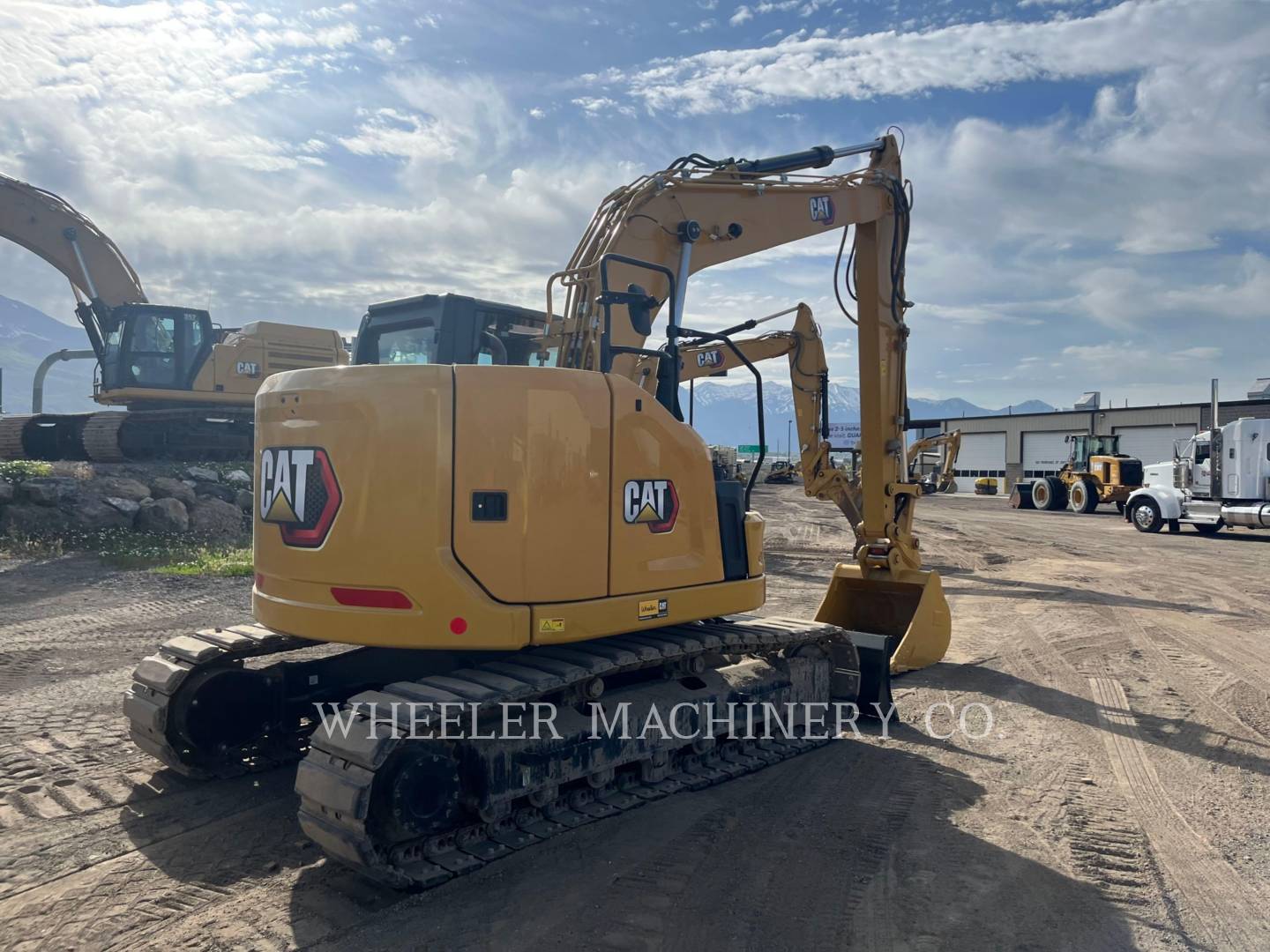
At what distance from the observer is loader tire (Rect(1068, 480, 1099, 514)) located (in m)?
31.9

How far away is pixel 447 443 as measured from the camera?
4.26m

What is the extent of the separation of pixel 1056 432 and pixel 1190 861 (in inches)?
2187

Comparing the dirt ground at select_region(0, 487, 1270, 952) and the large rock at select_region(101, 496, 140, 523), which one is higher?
the large rock at select_region(101, 496, 140, 523)

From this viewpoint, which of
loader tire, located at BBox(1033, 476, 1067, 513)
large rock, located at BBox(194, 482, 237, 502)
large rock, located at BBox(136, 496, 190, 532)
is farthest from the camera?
loader tire, located at BBox(1033, 476, 1067, 513)

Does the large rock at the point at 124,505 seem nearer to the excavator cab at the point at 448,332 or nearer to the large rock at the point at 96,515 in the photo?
the large rock at the point at 96,515

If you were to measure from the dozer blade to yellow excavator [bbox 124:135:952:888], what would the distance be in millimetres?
1735

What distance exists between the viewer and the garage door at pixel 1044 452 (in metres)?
54.2

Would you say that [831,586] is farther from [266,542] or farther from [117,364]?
[117,364]

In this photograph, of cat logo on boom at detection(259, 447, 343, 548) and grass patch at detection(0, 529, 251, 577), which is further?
grass patch at detection(0, 529, 251, 577)

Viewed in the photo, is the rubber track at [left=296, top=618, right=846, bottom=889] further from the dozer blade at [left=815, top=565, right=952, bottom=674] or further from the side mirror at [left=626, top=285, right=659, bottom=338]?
the dozer blade at [left=815, top=565, right=952, bottom=674]

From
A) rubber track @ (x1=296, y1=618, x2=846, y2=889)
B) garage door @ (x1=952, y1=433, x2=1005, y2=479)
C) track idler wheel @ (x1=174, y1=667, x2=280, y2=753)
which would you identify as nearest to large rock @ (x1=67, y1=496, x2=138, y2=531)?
track idler wheel @ (x1=174, y1=667, x2=280, y2=753)

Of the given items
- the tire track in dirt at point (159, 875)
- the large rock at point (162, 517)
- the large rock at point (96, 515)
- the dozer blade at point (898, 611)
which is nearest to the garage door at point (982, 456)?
the large rock at point (162, 517)

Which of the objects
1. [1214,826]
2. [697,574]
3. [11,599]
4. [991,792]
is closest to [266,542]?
[697,574]

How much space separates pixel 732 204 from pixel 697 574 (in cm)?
334
